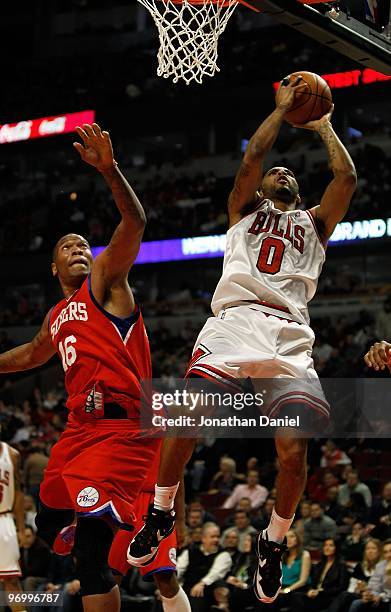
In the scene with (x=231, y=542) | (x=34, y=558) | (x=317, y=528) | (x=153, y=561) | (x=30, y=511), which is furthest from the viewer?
(x=30, y=511)

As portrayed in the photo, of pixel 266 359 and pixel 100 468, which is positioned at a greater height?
pixel 266 359

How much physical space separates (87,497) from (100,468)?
0.58 ft

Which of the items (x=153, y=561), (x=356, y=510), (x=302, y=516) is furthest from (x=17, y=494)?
(x=153, y=561)

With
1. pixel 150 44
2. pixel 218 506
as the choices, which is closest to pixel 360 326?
pixel 218 506


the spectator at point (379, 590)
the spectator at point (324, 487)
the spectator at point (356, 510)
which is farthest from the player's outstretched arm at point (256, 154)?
the spectator at point (324, 487)

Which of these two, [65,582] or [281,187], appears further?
[65,582]

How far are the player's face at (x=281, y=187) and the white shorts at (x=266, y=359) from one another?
70 cm

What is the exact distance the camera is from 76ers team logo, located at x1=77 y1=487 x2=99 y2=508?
4934 millimetres

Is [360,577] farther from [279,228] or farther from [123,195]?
[123,195]

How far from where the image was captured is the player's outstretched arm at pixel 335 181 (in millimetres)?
5168

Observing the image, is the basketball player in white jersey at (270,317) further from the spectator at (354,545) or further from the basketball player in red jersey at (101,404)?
the spectator at (354,545)

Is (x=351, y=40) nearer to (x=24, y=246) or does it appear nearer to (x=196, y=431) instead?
(x=196, y=431)

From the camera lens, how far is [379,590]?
7.77m

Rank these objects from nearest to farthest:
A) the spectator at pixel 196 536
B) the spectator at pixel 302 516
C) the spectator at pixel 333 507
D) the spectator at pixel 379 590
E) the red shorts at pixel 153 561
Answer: the red shorts at pixel 153 561
the spectator at pixel 379 590
the spectator at pixel 302 516
the spectator at pixel 196 536
the spectator at pixel 333 507
